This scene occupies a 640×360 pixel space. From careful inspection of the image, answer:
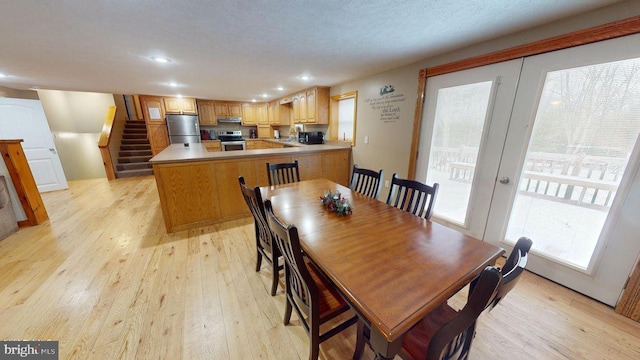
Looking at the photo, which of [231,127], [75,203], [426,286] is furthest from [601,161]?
[231,127]

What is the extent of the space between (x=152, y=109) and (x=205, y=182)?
14.8 ft

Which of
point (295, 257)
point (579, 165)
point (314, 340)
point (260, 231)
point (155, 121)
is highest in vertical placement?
point (155, 121)

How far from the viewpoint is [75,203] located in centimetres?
366

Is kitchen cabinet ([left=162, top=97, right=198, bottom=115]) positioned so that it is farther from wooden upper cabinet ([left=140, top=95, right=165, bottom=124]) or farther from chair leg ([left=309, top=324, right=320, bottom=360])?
chair leg ([left=309, top=324, right=320, bottom=360])

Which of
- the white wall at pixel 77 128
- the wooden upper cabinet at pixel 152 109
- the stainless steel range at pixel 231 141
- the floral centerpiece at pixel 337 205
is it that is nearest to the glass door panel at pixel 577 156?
the floral centerpiece at pixel 337 205

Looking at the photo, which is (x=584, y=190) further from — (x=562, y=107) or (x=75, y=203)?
(x=75, y=203)

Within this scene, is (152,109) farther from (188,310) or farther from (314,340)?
(314,340)

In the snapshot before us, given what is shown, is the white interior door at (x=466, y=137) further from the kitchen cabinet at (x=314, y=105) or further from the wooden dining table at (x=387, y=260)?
the kitchen cabinet at (x=314, y=105)

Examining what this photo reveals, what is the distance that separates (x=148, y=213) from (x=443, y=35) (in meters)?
4.48

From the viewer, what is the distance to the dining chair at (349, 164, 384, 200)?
1963mm

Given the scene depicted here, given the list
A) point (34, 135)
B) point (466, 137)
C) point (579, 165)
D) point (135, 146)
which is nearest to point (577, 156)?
point (579, 165)

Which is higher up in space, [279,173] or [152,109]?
[152,109]

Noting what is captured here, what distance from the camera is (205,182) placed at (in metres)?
2.77

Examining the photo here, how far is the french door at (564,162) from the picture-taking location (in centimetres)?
146
